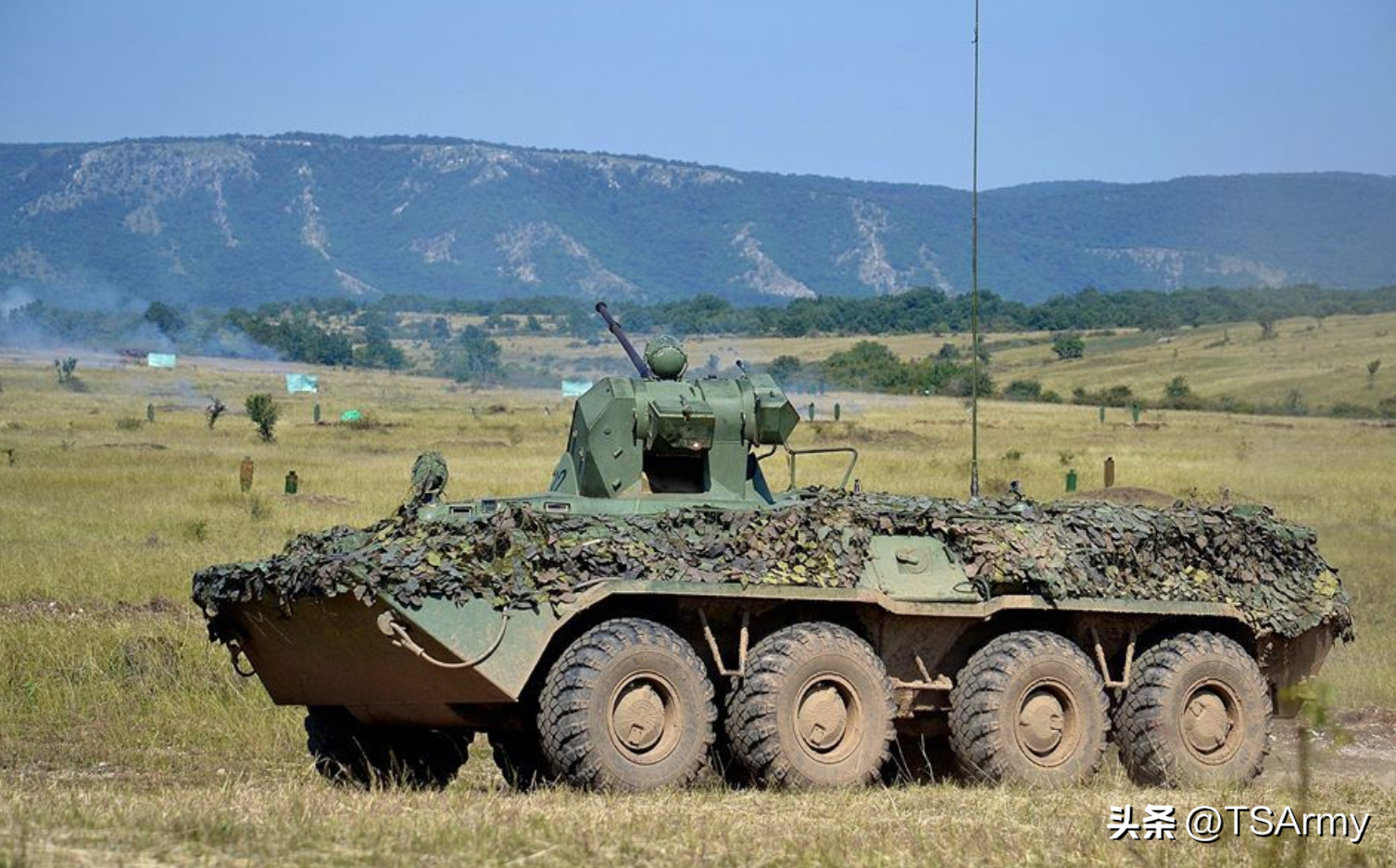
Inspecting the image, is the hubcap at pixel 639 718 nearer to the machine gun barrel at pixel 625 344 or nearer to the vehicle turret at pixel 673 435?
the vehicle turret at pixel 673 435

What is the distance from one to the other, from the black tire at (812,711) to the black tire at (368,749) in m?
2.07

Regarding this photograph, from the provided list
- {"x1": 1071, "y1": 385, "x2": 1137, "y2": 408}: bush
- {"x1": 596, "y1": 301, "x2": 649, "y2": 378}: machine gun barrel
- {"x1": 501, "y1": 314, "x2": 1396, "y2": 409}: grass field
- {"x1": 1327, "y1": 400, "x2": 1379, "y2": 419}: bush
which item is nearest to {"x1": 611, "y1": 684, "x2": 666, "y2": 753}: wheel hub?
{"x1": 596, "y1": 301, "x2": 649, "y2": 378}: machine gun barrel

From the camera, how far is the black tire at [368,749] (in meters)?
14.3

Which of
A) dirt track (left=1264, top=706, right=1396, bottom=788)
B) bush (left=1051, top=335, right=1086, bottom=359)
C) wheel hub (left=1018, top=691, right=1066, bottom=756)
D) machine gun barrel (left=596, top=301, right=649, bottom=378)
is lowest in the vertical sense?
dirt track (left=1264, top=706, right=1396, bottom=788)

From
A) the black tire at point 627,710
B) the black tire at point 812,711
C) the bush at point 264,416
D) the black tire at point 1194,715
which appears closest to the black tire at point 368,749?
the black tire at point 627,710

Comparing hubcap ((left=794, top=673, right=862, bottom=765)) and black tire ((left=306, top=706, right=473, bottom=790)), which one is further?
black tire ((left=306, top=706, right=473, bottom=790))

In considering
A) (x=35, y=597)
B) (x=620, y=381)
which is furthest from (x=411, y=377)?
(x=620, y=381)

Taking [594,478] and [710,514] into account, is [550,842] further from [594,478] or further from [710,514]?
[594,478]

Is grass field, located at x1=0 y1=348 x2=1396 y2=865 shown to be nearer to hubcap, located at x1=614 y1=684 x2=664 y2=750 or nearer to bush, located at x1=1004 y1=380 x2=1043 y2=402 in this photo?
hubcap, located at x1=614 y1=684 x2=664 y2=750

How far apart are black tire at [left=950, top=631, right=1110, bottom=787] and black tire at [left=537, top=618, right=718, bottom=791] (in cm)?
177

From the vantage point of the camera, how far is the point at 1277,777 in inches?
622

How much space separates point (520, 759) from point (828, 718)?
198 cm

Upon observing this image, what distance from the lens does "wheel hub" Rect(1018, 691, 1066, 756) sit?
1412cm

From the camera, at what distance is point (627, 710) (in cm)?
1288
